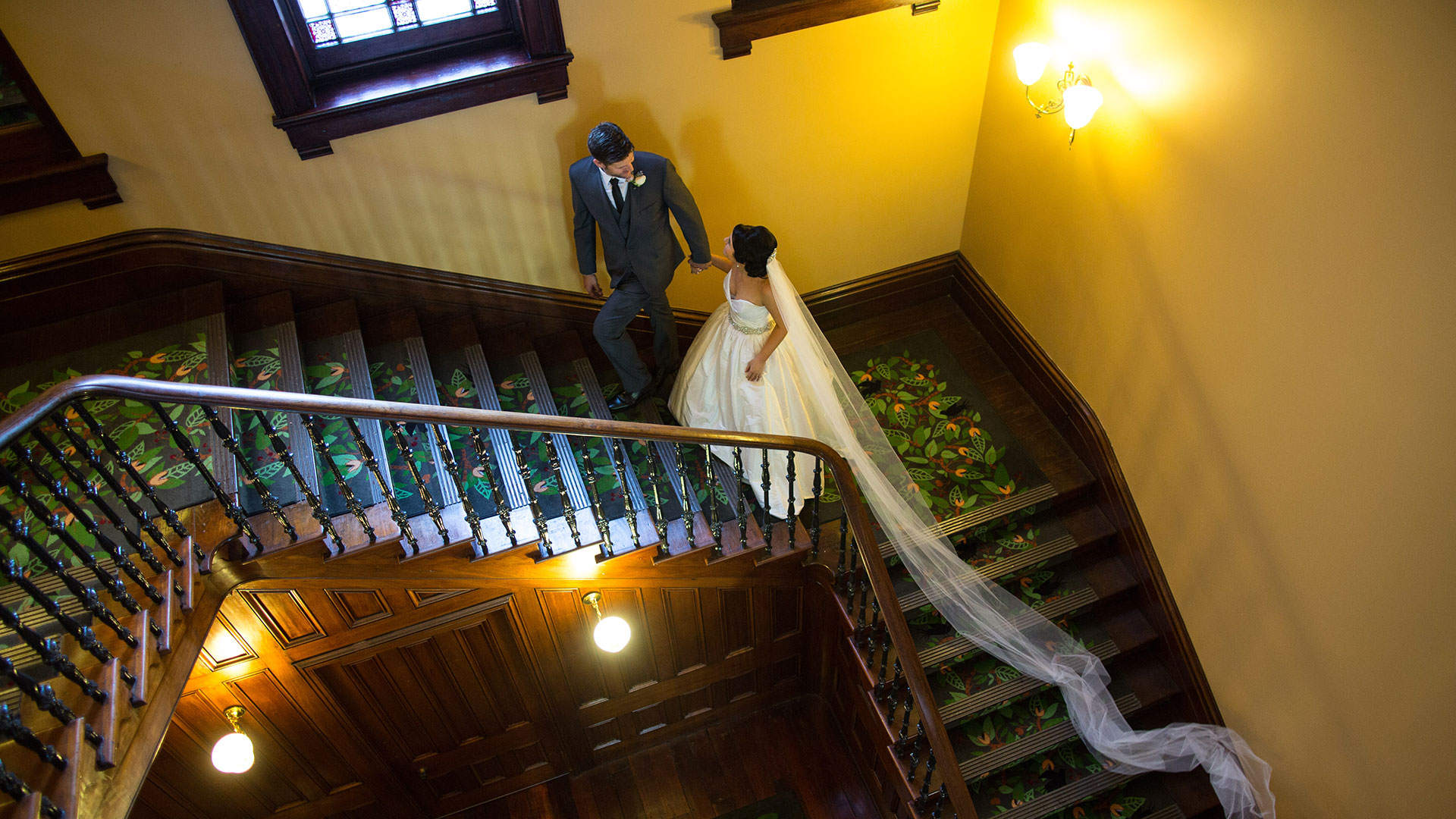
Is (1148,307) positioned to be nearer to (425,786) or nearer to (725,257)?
(725,257)

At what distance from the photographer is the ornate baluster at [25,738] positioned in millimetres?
2248

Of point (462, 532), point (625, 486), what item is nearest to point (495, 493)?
point (462, 532)

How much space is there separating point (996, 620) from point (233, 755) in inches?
139

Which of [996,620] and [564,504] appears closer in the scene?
[564,504]

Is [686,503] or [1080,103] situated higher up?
[1080,103]

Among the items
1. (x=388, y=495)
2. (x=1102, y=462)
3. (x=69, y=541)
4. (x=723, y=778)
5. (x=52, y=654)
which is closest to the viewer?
(x=52, y=654)

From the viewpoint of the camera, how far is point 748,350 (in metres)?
4.12

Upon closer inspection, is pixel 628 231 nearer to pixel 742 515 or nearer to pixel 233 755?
pixel 742 515

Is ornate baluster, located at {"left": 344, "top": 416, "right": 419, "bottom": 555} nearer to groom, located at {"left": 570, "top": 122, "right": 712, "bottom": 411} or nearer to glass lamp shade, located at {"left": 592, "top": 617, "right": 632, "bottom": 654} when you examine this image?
glass lamp shade, located at {"left": 592, "top": 617, "right": 632, "bottom": 654}

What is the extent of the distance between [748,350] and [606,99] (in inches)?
52.9

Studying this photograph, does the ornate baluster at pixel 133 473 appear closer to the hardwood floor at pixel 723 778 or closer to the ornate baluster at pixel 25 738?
the ornate baluster at pixel 25 738

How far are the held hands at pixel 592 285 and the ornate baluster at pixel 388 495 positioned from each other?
1.37 metres

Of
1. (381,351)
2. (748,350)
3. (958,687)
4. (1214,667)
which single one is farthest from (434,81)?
(1214,667)

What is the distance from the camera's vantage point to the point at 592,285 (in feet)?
14.3
